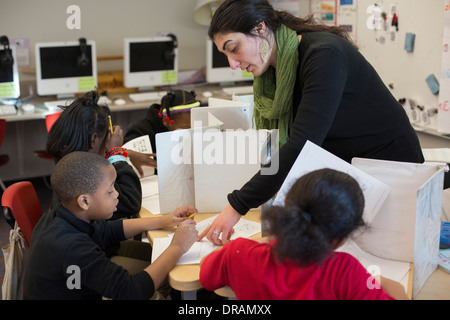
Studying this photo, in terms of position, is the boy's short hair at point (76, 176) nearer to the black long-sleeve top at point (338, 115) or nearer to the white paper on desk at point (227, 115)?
the black long-sleeve top at point (338, 115)

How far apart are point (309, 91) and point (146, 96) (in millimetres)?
3003

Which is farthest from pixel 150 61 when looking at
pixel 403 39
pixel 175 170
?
pixel 175 170

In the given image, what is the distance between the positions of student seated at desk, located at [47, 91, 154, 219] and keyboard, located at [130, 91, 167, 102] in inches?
81.9

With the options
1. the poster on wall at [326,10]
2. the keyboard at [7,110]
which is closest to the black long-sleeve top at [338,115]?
the poster on wall at [326,10]

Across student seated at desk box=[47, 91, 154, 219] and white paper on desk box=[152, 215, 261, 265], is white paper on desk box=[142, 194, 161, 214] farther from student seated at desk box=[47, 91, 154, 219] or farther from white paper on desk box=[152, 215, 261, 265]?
white paper on desk box=[152, 215, 261, 265]

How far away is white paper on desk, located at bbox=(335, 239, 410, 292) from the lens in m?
1.38

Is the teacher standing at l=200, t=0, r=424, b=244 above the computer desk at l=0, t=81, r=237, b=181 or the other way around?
above

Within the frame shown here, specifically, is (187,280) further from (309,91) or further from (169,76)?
(169,76)

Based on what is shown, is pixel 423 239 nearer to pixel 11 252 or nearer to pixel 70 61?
pixel 11 252

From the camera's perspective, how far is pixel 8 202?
5.43 feet

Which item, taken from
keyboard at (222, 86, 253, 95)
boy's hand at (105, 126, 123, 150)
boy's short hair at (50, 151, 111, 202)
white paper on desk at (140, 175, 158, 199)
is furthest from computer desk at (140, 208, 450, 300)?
keyboard at (222, 86, 253, 95)

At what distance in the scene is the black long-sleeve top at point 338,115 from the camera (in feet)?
4.69
